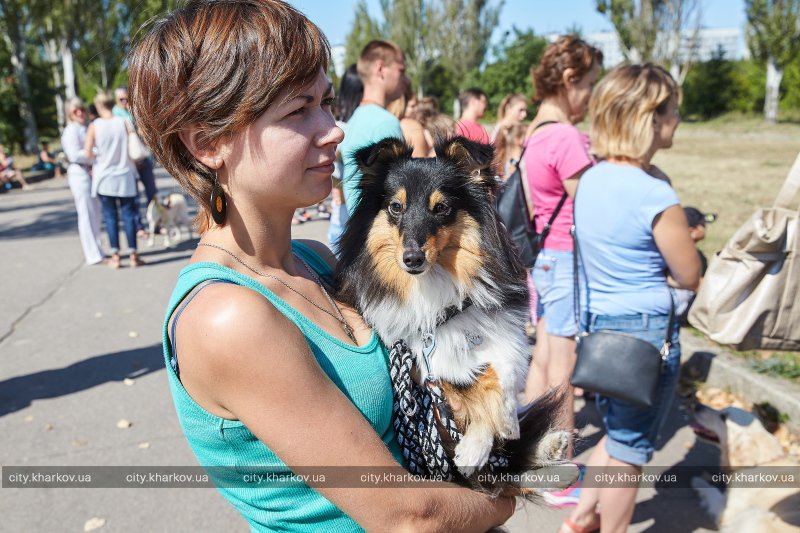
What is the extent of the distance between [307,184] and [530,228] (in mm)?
2714

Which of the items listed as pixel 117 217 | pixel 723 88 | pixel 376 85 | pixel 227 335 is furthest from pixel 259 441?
pixel 723 88

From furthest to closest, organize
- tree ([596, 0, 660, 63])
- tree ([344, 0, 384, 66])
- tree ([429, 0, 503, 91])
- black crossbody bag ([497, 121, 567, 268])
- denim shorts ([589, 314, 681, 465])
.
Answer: tree ([344, 0, 384, 66]), tree ([429, 0, 503, 91]), tree ([596, 0, 660, 63]), black crossbody bag ([497, 121, 567, 268]), denim shorts ([589, 314, 681, 465])

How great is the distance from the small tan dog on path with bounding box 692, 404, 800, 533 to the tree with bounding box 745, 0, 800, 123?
32494 mm

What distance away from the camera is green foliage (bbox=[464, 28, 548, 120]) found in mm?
36000

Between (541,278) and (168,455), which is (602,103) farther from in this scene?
(168,455)

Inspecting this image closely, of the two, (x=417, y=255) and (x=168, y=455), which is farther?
(x=168, y=455)

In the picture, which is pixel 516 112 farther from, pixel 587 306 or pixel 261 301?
pixel 261 301

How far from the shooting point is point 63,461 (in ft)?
13.7

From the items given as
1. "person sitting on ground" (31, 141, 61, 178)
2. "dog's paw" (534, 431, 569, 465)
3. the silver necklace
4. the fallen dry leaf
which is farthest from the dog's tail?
"person sitting on ground" (31, 141, 61, 178)

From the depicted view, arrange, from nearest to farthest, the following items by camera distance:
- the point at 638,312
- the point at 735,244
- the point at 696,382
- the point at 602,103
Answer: the point at 735,244 → the point at 638,312 → the point at 602,103 → the point at 696,382

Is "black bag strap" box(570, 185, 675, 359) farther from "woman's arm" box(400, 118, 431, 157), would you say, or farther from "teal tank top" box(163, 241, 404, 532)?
"teal tank top" box(163, 241, 404, 532)

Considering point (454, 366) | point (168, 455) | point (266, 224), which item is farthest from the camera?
point (168, 455)

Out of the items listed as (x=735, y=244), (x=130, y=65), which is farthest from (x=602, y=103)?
(x=130, y=65)

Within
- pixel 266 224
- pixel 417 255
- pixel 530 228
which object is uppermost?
pixel 266 224
